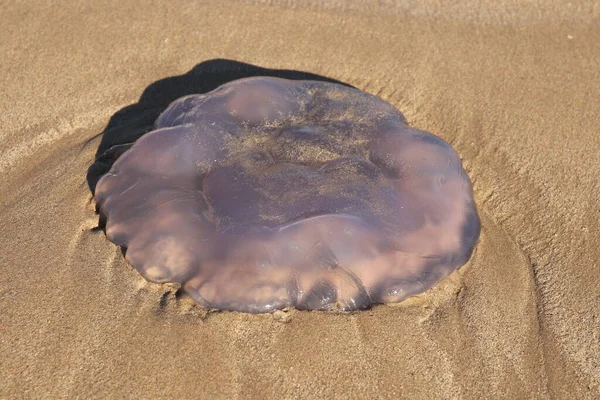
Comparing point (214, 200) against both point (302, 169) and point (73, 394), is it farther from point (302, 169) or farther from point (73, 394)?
point (73, 394)

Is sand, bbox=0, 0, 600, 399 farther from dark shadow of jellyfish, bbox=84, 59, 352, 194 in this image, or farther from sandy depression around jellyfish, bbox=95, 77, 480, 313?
sandy depression around jellyfish, bbox=95, 77, 480, 313

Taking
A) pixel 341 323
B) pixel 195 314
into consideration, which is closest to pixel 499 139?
pixel 341 323

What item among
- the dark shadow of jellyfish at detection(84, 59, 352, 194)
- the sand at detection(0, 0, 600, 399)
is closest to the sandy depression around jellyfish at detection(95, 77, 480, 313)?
the sand at detection(0, 0, 600, 399)

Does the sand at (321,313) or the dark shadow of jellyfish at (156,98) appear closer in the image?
the sand at (321,313)

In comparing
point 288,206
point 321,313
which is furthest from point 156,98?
point 321,313

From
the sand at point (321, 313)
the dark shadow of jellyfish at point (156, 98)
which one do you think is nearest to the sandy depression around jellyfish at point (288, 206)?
the sand at point (321, 313)

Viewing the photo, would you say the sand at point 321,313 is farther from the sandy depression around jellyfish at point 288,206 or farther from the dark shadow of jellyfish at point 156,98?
the sandy depression around jellyfish at point 288,206
